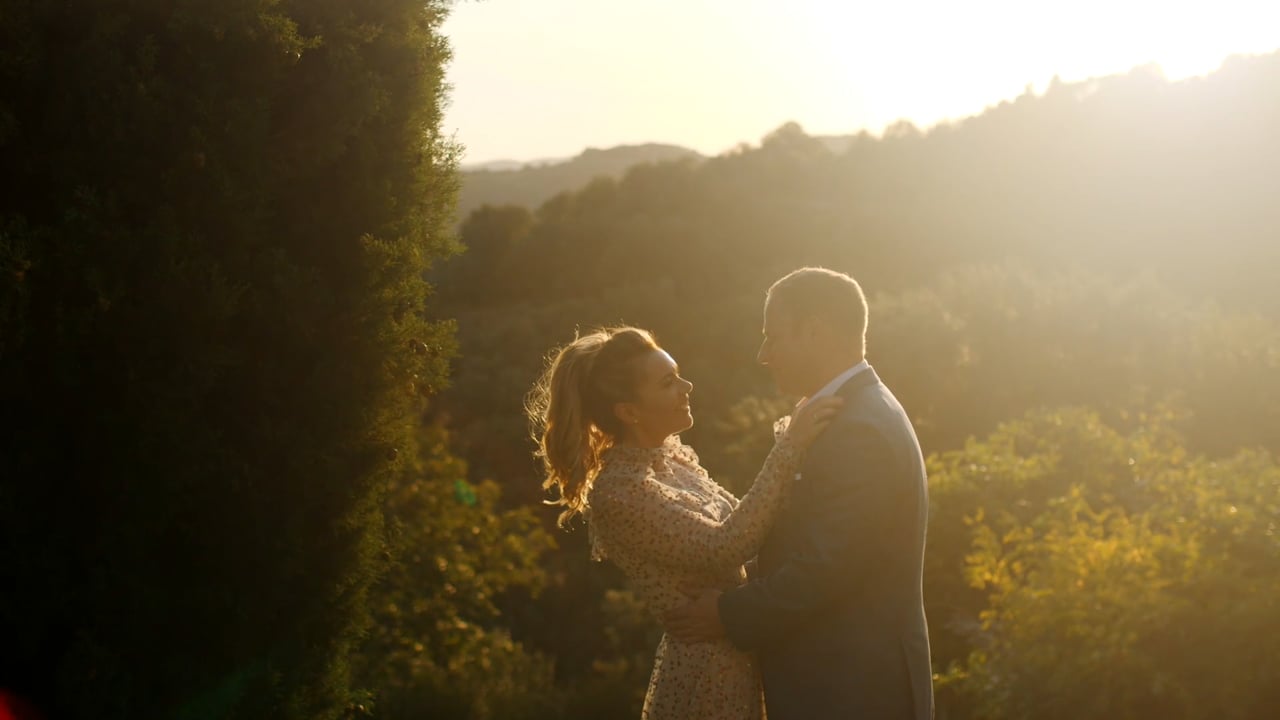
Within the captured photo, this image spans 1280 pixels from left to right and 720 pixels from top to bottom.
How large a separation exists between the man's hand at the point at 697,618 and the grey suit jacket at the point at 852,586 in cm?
8

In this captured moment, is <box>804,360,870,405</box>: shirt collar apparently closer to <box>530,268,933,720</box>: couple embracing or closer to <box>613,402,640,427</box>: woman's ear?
<box>530,268,933,720</box>: couple embracing

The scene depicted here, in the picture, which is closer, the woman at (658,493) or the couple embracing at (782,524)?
the couple embracing at (782,524)

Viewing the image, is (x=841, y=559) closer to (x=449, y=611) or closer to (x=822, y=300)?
(x=822, y=300)

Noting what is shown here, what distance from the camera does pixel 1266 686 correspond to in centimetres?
524

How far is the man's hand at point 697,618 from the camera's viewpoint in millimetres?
3312

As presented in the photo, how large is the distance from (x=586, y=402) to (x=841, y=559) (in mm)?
1040

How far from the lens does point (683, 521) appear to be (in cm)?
337

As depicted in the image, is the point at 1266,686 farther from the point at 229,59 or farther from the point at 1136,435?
the point at 229,59

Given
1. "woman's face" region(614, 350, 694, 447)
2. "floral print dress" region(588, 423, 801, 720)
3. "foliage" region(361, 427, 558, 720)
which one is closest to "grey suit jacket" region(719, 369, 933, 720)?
"floral print dress" region(588, 423, 801, 720)

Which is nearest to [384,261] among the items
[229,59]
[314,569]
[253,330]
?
[253,330]

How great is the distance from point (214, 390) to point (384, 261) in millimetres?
953

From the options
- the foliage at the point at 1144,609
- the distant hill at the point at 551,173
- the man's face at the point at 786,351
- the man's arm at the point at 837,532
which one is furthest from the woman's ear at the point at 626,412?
the distant hill at the point at 551,173

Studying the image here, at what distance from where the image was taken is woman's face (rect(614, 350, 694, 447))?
3.56 m

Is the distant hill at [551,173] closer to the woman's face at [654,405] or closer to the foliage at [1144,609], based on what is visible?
the foliage at [1144,609]
